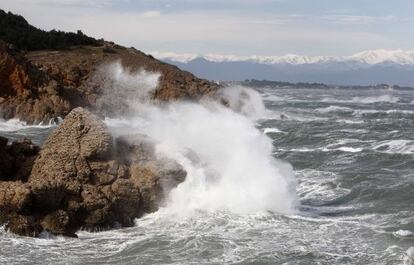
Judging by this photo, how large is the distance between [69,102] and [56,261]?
2801cm

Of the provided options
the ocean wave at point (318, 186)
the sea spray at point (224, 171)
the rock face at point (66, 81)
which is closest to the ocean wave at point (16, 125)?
the rock face at point (66, 81)

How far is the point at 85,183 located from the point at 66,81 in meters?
31.7

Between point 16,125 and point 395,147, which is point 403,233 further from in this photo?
point 16,125

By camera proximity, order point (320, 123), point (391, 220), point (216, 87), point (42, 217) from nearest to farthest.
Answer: point (42, 217), point (391, 220), point (320, 123), point (216, 87)

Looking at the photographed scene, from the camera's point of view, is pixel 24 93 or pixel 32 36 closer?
pixel 24 93

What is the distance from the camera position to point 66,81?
148ft

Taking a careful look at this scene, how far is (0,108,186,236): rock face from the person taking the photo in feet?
44.8

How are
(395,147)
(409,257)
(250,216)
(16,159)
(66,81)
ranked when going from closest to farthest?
(409,257) → (250,216) → (16,159) → (395,147) → (66,81)

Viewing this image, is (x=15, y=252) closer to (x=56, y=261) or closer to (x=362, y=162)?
(x=56, y=261)

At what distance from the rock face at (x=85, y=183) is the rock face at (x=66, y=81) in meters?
21.7

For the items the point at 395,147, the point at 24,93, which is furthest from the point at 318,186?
the point at 24,93

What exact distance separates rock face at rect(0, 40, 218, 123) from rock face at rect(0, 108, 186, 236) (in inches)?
854

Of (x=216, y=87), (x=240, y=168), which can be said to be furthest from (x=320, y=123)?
(x=240, y=168)

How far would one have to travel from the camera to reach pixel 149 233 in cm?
1388
